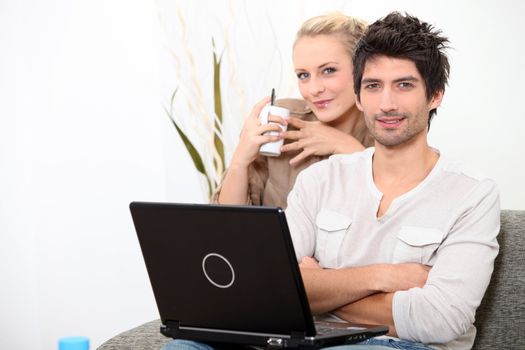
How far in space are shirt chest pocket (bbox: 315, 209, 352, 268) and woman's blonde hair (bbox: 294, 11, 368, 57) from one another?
2.16 ft

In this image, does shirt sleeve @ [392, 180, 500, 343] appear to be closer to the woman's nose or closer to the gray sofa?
the gray sofa

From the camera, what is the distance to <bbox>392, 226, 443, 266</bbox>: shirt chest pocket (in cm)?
211

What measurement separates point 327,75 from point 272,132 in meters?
0.24

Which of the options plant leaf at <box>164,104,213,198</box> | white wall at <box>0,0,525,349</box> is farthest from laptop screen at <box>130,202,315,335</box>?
white wall at <box>0,0,525,349</box>

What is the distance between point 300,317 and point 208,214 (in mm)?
269

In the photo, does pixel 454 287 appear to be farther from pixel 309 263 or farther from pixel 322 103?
pixel 322 103

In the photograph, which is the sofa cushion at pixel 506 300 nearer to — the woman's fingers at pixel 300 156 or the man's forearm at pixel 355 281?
the man's forearm at pixel 355 281

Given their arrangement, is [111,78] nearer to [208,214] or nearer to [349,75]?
[349,75]

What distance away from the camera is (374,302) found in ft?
6.91

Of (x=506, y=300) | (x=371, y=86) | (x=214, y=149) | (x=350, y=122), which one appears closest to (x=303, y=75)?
(x=350, y=122)

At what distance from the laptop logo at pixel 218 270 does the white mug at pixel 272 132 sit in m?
0.96

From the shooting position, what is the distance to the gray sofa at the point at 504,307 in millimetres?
2252

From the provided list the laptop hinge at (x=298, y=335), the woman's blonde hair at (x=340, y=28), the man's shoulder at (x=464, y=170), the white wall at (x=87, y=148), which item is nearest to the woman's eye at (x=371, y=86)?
the man's shoulder at (x=464, y=170)

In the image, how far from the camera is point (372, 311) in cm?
211
